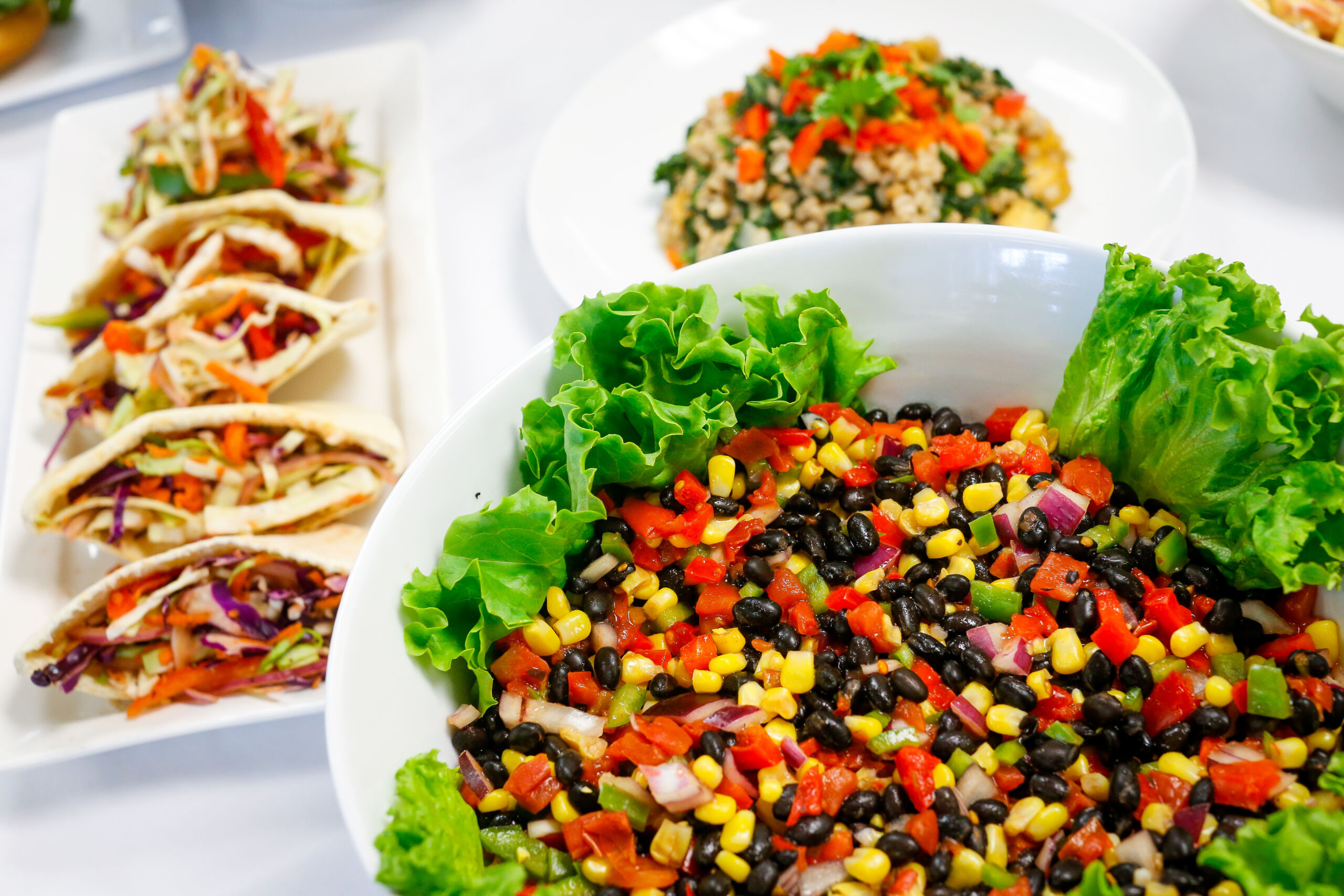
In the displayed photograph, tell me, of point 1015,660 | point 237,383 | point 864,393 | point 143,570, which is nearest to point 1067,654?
point 1015,660

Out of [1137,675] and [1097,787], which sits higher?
[1137,675]

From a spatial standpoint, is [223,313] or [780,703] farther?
[223,313]

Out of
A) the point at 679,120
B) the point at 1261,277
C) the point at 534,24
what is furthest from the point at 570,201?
the point at 1261,277

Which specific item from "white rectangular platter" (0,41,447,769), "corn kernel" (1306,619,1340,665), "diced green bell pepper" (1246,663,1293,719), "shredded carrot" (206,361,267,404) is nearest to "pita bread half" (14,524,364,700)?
"white rectangular platter" (0,41,447,769)

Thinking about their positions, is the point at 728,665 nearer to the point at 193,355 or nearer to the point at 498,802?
the point at 498,802

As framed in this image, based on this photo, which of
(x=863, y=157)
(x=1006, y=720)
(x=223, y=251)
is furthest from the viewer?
(x=223, y=251)

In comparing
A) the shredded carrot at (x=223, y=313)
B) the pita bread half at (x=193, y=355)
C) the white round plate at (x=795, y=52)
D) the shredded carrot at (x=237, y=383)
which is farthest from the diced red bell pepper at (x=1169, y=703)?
the shredded carrot at (x=223, y=313)

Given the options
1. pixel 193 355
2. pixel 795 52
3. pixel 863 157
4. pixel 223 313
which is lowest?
pixel 193 355
